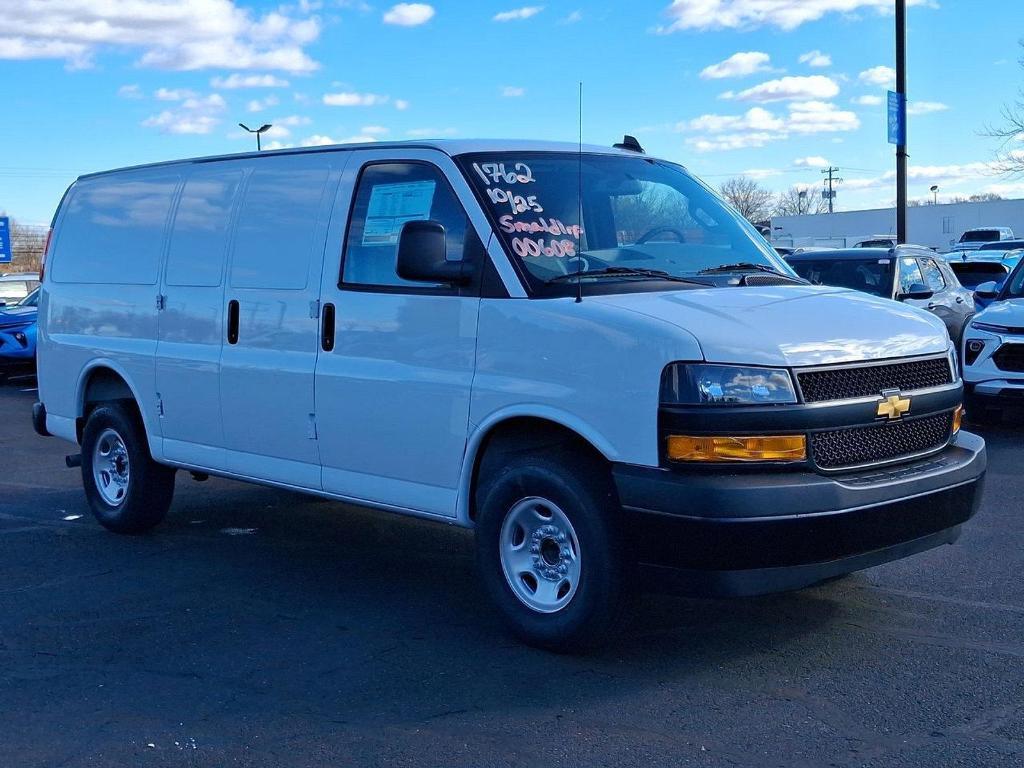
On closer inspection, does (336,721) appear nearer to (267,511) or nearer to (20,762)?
(20,762)

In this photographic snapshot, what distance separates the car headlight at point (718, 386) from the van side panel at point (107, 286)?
370 cm

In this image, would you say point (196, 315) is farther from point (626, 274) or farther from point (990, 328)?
point (990, 328)

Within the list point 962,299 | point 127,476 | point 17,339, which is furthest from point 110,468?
point 17,339

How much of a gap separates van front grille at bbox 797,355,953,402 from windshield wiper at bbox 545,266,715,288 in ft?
2.80

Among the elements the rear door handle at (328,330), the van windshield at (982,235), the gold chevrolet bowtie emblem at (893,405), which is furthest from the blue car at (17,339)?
the van windshield at (982,235)

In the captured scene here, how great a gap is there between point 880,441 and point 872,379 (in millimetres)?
259

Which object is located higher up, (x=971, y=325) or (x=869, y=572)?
(x=971, y=325)

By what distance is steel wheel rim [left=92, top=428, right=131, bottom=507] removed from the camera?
7.59 metres

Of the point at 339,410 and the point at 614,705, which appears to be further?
the point at 339,410

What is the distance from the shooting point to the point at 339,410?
5762 millimetres

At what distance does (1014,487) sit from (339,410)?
5.34m

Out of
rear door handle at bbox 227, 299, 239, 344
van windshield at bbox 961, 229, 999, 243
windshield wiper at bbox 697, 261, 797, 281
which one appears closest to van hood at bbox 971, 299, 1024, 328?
windshield wiper at bbox 697, 261, 797, 281

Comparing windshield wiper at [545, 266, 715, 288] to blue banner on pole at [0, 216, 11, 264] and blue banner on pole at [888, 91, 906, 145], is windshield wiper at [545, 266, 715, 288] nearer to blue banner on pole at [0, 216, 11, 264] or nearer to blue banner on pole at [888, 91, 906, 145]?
blue banner on pole at [888, 91, 906, 145]

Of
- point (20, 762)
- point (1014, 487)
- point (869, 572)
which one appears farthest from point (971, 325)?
point (20, 762)
